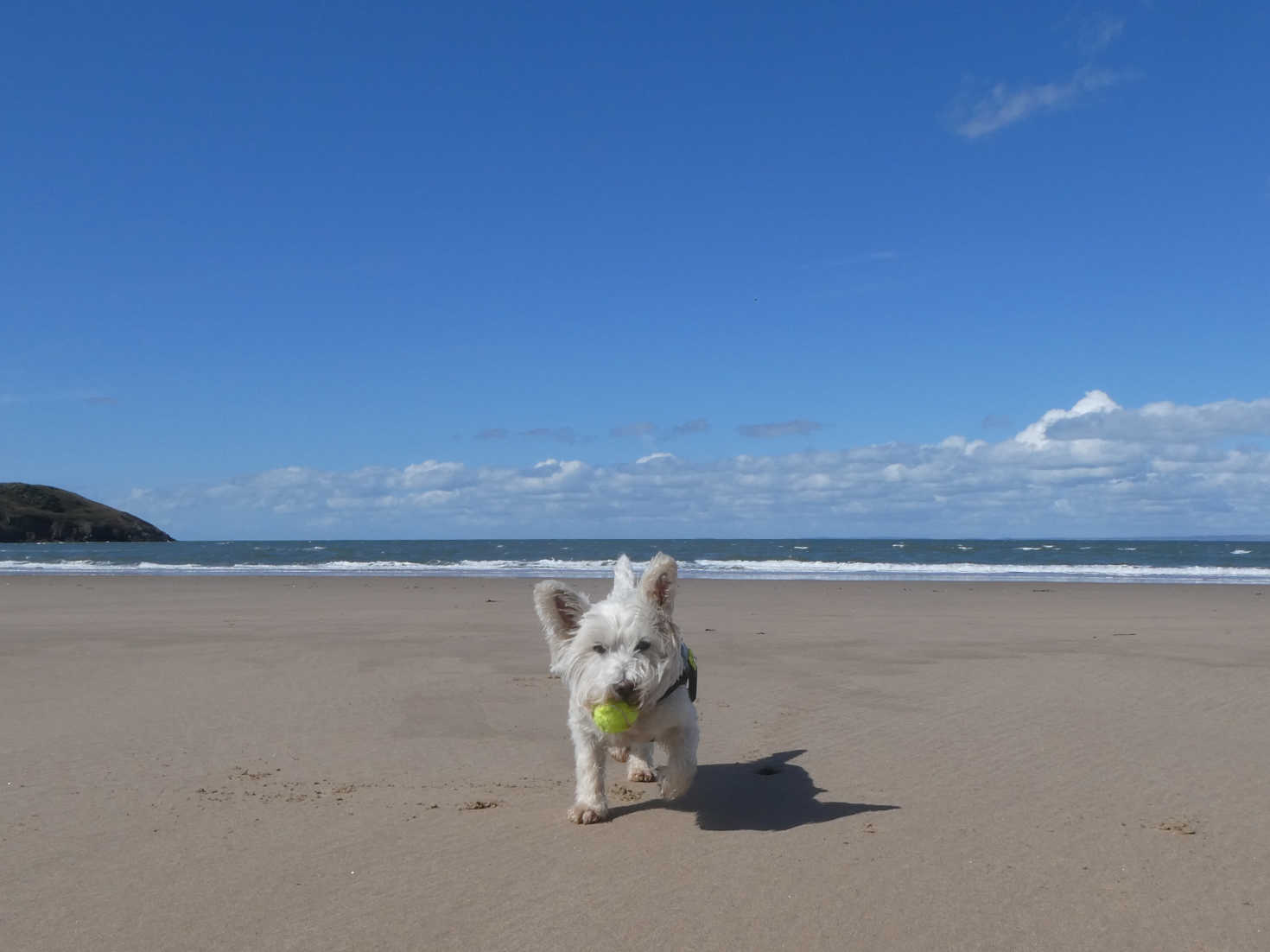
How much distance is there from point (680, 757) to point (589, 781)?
522 millimetres

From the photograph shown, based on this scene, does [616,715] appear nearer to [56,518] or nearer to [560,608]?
[560,608]

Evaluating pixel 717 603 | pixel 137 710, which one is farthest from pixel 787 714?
pixel 717 603

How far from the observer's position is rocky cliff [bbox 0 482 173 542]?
362ft

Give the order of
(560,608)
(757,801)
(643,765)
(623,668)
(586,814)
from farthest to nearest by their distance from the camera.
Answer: (643,765)
(757,801)
(560,608)
(586,814)
(623,668)

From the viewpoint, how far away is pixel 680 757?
5352 mm

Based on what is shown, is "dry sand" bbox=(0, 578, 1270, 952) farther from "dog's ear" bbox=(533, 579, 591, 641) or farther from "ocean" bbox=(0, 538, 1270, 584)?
"ocean" bbox=(0, 538, 1270, 584)

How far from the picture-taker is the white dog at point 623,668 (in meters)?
4.96

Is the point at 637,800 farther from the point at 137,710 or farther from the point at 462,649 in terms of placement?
the point at 462,649

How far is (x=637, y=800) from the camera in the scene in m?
5.76

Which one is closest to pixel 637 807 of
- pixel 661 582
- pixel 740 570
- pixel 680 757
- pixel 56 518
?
pixel 680 757

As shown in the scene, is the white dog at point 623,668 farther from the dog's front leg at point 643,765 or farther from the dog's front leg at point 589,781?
the dog's front leg at point 643,765

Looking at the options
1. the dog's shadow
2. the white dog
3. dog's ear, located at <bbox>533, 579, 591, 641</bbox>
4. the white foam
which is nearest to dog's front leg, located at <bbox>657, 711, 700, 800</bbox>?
the white dog

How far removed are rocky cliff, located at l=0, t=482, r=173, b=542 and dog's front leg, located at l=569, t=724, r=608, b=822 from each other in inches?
4884

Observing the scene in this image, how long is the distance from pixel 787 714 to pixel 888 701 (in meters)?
Answer: 1.03
